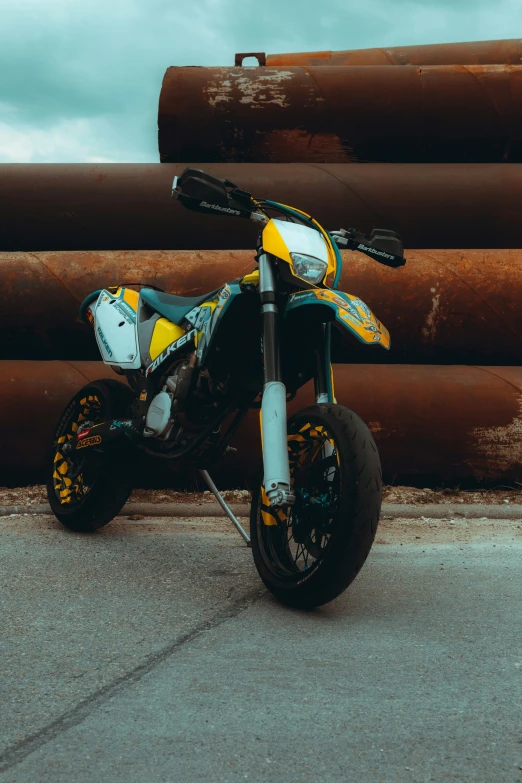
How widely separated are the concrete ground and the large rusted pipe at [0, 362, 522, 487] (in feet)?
4.00

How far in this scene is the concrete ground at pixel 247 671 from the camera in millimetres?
1758

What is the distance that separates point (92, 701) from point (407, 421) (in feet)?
10.4

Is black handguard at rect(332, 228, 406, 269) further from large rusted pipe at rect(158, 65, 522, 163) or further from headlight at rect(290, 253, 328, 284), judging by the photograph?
large rusted pipe at rect(158, 65, 522, 163)

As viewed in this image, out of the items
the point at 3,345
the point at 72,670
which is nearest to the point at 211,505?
the point at 3,345

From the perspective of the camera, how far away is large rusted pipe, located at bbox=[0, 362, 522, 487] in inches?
193

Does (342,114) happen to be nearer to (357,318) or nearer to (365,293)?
(365,293)

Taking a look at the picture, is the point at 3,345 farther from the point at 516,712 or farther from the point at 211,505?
the point at 516,712

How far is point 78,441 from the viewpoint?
4172mm

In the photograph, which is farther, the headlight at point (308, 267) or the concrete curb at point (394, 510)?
the concrete curb at point (394, 510)

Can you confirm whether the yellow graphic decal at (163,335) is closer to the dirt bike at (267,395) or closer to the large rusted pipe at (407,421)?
the dirt bike at (267,395)

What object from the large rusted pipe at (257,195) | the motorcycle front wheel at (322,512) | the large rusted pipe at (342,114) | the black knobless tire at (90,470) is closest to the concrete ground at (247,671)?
the motorcycle front wheel at (322,512)

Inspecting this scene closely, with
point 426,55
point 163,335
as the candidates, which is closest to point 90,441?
point 163,335

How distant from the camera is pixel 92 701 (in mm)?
2053

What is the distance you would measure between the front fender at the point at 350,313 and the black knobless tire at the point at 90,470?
1473 mm
